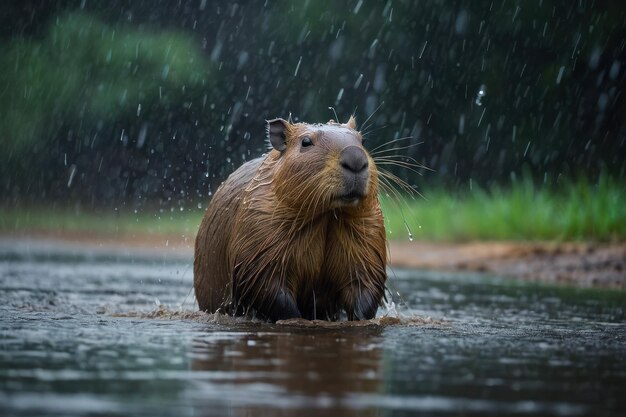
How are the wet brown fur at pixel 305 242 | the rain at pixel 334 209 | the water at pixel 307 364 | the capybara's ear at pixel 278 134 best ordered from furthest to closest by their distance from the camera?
1. the capybara's ear at pixel 278 134
2. the wet brown fur at pixel 305 242
3. the rain at pixel 334 209
4. the water at pixel 307 364

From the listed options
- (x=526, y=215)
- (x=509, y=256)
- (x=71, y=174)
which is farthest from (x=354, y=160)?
(x=71, y=174)

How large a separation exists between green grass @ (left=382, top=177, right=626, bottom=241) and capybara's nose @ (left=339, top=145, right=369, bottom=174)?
7.07m

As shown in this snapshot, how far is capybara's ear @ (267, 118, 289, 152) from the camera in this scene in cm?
614

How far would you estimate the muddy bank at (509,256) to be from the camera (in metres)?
11.8

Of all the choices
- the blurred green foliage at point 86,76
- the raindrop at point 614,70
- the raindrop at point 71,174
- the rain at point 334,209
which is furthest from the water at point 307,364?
the raindrop at point 71,174

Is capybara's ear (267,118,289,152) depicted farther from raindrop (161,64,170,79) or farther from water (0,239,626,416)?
raindrop (161,64,170,79)

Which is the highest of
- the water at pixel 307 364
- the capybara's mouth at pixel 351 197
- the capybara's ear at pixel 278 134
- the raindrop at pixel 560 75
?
the raindrop at pixel 560 75

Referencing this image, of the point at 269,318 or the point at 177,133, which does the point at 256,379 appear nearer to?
the point at 269,318

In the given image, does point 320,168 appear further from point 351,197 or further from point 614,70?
point 614,70

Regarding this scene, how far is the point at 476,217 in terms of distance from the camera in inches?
658

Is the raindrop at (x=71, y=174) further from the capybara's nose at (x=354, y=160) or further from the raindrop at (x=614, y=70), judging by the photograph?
the capybara's nose at (x=354, y=160)

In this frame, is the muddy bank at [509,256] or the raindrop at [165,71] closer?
the muddy bank at [509,256]

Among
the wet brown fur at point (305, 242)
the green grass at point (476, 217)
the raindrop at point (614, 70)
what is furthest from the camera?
the raindrop at point (614, 70)

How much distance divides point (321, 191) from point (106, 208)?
1930 cm
